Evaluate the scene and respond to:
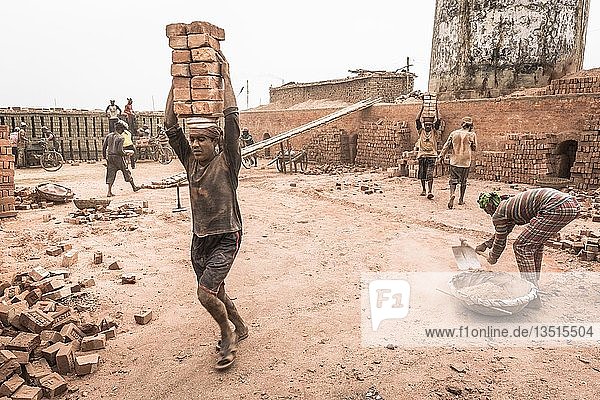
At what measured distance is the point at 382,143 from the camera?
50.7 feet

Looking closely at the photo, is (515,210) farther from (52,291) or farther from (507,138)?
(507,138)

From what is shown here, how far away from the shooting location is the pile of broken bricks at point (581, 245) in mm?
5461

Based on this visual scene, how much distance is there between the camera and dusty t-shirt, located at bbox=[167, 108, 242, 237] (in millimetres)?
3215

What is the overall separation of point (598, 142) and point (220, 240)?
10.2 metres

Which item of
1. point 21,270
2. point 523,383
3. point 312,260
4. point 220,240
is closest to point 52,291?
point 21,270

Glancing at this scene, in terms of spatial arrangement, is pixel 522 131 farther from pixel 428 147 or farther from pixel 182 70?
pixel 182 70

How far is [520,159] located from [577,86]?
220 cm

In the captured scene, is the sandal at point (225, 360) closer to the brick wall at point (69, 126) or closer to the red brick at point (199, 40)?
the red brick at point (199, 40)

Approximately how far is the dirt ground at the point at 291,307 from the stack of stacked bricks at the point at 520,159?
300 centimetres

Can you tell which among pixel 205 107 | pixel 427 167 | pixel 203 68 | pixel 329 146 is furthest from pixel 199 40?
pixel 329 146

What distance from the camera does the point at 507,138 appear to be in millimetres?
11945

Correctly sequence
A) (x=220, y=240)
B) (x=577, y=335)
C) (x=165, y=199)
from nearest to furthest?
(x=220, y=240)
(x=577, y=335)
(x=165, y=199)

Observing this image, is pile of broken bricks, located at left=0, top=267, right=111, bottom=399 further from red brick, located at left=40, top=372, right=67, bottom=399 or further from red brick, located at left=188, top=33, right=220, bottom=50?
red brick, located at left=188, top=33, right=220, bottom=50

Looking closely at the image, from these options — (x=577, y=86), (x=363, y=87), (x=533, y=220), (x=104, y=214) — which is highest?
(x=363, y=87)
